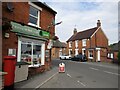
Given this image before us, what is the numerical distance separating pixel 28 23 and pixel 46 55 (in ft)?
13.5

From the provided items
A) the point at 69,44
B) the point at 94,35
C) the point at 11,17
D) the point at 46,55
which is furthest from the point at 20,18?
the point at 69,44

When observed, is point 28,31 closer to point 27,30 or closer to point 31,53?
point 27,30

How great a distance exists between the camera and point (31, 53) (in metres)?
15.4

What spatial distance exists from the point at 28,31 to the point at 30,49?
1.52 m

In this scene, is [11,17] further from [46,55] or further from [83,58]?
[83,58]

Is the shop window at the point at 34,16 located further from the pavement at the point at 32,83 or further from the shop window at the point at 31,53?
the pavement at the point at 32,83

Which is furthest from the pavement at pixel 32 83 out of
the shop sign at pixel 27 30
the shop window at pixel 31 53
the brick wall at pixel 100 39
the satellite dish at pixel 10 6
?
the brick wall at pixel 100 39

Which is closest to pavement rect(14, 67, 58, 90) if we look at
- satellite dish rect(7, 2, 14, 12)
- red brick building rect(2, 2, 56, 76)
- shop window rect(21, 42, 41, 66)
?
red brick building rect(2, 2, 56, 76)

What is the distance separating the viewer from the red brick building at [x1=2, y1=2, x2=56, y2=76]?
39.5 ft

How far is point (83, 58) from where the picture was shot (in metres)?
40.5

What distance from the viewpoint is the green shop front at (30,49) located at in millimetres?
12590

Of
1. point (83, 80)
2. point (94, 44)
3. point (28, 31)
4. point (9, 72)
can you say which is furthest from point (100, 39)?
point (9, 72)

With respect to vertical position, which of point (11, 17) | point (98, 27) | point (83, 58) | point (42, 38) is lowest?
point (83, 58)

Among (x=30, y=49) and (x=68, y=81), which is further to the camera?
(x=30, y=49)
